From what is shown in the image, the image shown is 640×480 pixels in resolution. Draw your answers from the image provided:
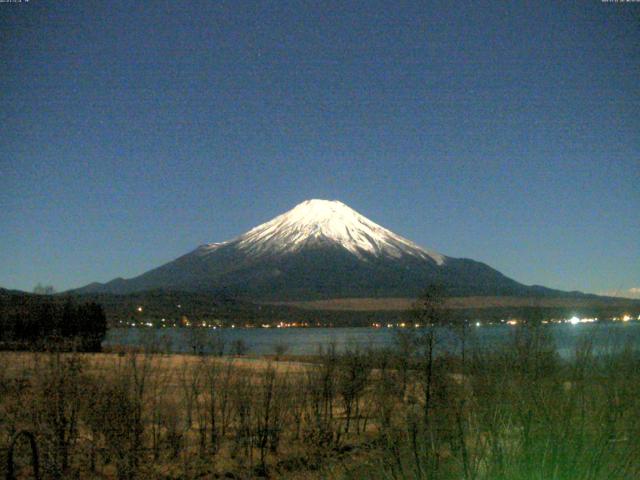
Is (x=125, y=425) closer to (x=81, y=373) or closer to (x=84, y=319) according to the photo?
(x=81, y=373)

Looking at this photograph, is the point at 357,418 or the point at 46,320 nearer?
the point at 357,418

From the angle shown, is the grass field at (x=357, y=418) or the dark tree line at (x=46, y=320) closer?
the grass field at (x=357, y=418)

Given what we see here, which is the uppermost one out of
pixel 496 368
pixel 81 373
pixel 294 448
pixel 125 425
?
pixel 496 368

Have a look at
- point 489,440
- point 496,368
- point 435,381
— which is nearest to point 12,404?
point 435,381

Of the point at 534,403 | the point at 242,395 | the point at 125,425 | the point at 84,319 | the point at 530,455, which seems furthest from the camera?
the point at 84,319

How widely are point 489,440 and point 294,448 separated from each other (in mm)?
11990

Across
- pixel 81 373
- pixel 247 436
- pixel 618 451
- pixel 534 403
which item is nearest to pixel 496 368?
pixel 534 403

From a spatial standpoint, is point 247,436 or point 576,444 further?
point 247,436

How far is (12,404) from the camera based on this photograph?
12961 millimetres

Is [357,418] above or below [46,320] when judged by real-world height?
below

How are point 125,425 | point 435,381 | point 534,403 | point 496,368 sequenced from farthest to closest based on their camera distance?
point 435,381
point 125,425
point 496,368
point 534,403

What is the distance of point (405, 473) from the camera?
14.9 ft

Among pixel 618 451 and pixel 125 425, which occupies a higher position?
pixel 618 451

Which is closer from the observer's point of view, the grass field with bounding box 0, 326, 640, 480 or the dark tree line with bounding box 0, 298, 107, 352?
the grass field with bounding box 0, 326, 640, 480
